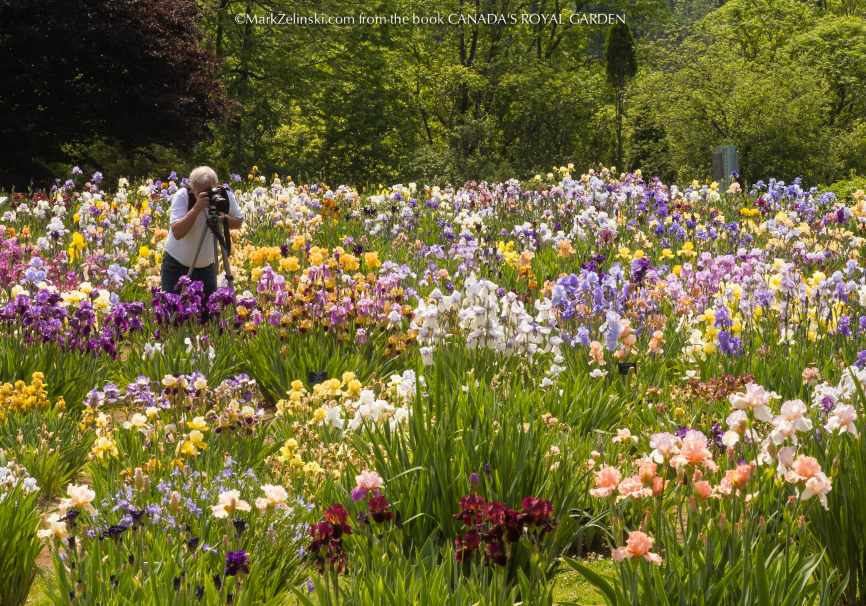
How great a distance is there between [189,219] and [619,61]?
1027 inches

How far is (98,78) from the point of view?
19391mm

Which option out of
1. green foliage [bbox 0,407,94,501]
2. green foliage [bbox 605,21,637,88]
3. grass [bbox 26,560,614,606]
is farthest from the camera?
green foliage [bbox 605,21,637,88]

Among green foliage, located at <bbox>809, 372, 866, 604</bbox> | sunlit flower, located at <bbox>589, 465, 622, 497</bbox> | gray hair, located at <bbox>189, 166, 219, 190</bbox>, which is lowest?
green foliage, located at <bbox>809, 372, 866, 604</bbox>

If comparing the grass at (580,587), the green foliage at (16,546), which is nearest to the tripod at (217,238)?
the green foliage at (16,546)

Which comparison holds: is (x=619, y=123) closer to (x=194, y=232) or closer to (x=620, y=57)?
(x=620, y=57)

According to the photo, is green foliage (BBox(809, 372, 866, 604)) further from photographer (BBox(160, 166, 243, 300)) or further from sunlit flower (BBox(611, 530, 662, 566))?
photographer (BBox(160, 166, 243, 300))

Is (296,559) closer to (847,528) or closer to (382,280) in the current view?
(847,528)

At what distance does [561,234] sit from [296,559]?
19.7ft

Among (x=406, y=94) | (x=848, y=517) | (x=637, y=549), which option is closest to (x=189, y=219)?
(x=848, y=517)

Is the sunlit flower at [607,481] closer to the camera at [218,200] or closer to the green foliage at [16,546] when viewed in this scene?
the green foliage at [16,546]

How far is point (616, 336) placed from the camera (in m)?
5.84

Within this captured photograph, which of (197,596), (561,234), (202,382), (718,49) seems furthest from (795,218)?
(718,49)

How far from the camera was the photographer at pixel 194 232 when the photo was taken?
306 inches

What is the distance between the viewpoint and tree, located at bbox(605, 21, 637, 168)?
31.2 metres
